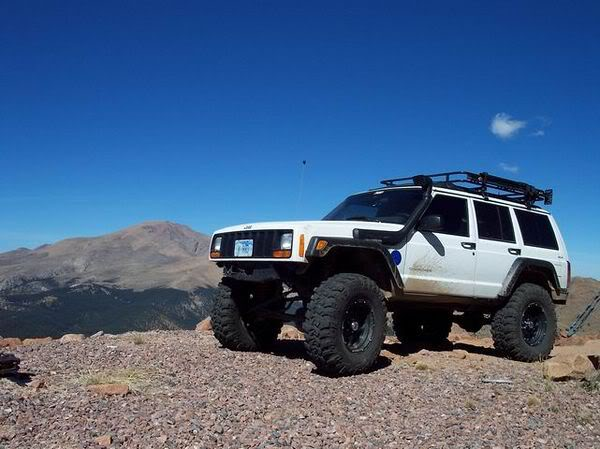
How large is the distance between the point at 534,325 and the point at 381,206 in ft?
10.3

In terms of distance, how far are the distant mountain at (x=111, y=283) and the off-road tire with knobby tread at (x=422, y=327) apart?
17.3 ft

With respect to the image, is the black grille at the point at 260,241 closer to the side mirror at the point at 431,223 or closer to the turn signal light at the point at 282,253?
the turn signal light at the point at 282,253

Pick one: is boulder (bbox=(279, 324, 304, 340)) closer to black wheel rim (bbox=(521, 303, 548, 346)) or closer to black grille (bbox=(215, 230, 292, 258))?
black grille (bbox=(215, 230, 292, 258))

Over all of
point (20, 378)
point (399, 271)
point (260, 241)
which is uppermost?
point (260, 241)

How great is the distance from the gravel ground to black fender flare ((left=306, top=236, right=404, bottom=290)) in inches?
42.9

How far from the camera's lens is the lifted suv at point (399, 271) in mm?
6340

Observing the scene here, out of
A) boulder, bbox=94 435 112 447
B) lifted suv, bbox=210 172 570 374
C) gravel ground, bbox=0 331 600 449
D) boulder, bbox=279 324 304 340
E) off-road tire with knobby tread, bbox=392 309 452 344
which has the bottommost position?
boulder, bbox=94 435 112 447

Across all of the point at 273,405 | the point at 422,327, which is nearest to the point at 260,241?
the point at 273,405

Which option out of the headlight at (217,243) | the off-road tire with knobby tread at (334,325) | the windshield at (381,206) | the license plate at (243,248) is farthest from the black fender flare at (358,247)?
the headlight at (217,243)

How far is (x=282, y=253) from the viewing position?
20.8 feet

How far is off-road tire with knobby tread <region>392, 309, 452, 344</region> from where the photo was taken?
31.6 ft

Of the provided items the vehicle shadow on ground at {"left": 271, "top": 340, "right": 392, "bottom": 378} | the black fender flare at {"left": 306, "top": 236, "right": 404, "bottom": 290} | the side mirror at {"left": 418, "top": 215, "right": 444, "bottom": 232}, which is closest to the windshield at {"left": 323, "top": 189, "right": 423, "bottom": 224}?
the side mirror at {"left": 418, "top": 215, "right": 444, "bottom": 232}

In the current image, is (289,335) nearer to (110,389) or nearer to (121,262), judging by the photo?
(110,389)

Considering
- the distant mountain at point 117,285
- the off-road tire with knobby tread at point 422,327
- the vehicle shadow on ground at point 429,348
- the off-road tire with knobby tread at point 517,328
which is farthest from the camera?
the distant mountain at point 117,285
